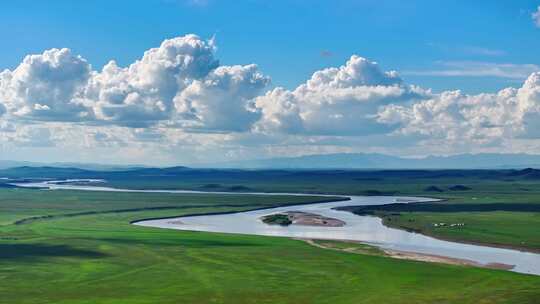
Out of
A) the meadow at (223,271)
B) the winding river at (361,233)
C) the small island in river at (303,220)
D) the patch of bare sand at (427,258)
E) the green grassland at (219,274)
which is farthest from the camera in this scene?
the small island in river at (303,220)

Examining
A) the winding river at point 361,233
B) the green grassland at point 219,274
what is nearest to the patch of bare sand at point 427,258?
the winding river at point 361,233

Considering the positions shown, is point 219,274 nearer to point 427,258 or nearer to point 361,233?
point 427,258

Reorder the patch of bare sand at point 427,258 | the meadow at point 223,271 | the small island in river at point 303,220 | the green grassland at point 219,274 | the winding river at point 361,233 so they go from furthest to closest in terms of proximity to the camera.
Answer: the small island in river at point 303,220, the winding river at point 361,233, the patch of bare sand at point 427,258, the meadow at point 223,271, the green grassland at point 219,274

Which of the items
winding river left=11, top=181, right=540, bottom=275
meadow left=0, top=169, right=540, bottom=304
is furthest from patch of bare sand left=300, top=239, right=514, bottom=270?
meadow left=0, top=169, right=540, bottom=304

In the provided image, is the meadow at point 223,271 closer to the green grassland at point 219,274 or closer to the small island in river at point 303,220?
the green grassland at point 219,274

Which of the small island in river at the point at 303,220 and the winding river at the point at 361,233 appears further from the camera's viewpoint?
the small island in river at the point at 303,220

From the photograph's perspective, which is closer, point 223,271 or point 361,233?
point 223,271

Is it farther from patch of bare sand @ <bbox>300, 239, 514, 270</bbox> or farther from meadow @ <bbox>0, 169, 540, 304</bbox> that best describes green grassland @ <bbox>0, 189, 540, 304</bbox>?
patch of bare sand @ <bbox>300, 239, 514, 270</bbox>

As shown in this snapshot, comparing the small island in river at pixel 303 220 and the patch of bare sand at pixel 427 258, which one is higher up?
the small island in river at pixel 303 220

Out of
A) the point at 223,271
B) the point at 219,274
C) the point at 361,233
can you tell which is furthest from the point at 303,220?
the point at 219,274
